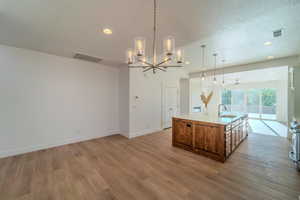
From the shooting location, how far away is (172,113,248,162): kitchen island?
2.73m

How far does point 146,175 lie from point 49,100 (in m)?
3.58

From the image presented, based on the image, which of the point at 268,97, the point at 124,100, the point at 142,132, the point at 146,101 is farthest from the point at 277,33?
the point at 268,97

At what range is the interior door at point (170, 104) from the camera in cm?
582

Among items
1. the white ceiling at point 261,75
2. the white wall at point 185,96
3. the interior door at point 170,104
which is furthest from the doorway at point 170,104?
the white ceiling at point 261,75

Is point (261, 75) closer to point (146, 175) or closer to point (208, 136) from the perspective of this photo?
point (208, 136)

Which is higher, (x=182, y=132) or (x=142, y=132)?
(x=182, y=132)

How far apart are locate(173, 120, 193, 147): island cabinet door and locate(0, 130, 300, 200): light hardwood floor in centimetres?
34

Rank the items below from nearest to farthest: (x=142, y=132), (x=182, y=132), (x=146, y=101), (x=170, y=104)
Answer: (x=182, y=132), (x=142, y=132), (x=146, y=101), (x=170, y=104)

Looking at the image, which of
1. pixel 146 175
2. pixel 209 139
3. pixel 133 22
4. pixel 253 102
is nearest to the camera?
pixel 133 22

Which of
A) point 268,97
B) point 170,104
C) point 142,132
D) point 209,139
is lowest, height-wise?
point 142,132

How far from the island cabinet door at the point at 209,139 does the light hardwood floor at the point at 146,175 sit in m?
0.26

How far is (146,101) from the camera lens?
5.02m

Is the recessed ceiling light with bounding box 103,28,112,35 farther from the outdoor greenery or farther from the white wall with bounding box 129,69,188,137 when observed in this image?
the outdoor greenery

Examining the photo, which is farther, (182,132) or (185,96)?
(185,96)
